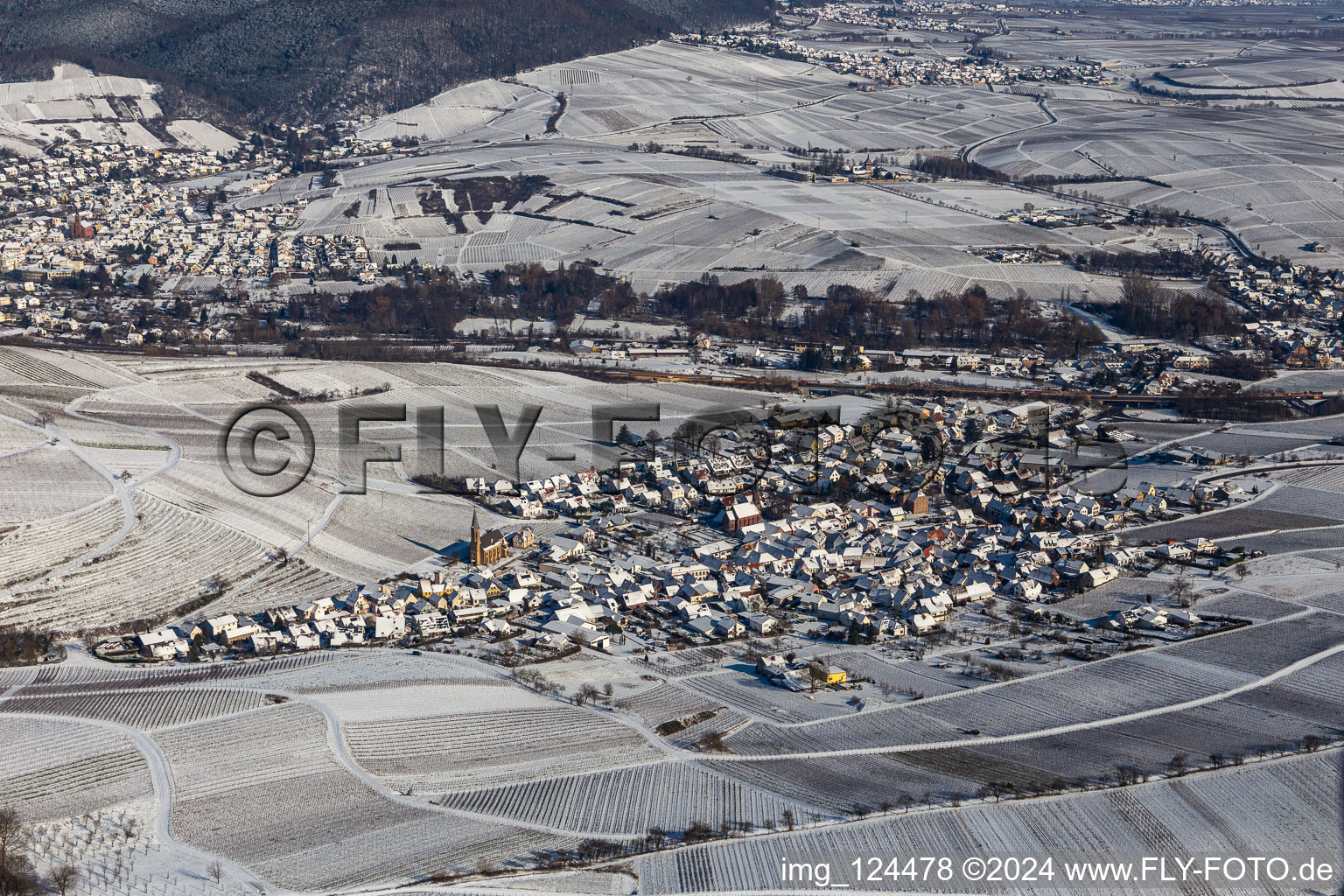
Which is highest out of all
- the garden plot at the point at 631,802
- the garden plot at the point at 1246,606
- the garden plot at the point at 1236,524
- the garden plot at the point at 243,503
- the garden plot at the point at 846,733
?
the garden plot at the point at 1236,524

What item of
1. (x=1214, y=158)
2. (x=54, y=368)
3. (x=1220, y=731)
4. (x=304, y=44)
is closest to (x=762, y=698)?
(x=1220, y=731)

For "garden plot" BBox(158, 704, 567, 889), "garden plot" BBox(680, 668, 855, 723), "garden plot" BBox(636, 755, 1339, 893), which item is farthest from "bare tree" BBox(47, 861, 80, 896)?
"garden plot" BBox(680, 668, 855, 723)

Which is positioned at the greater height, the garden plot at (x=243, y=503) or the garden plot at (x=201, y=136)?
the garden plot at (x=201, y=136)

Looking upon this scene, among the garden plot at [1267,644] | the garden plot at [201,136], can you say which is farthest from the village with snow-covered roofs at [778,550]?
→ the garden plot at [201,136]

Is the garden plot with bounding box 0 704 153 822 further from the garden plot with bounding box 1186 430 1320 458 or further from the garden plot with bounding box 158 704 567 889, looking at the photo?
the garden plot with bounding box 1186 430 1320 458

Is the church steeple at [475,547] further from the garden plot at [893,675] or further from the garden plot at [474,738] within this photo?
the garden plot at [893,675]

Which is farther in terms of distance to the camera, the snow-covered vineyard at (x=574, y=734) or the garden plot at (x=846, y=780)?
the garden plot at (x=846, y=780)
